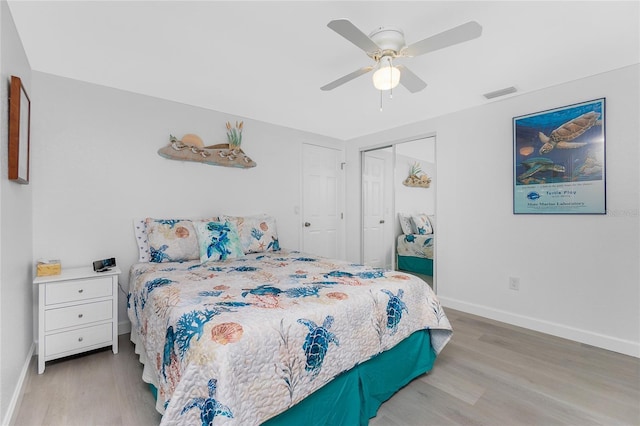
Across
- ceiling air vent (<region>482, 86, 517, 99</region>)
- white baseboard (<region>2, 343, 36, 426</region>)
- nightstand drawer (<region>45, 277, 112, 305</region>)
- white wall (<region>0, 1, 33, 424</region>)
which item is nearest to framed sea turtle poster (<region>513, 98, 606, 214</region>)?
ceiling air vent (<region>482, 86, 517, 99</region>)

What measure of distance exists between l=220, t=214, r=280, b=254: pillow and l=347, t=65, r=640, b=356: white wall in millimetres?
2023

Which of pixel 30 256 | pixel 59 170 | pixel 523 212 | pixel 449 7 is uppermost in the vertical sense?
pixel 449 7

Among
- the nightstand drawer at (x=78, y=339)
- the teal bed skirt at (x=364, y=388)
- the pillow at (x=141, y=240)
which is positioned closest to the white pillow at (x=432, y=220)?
the teal bed skirt at (x=364, y=388)

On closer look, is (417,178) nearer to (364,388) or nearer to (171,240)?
(364,388)

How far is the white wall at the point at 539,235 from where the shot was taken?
92.7 inches

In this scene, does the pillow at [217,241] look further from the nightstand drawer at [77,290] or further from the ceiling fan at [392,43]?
the ceiling fan at [392,43]

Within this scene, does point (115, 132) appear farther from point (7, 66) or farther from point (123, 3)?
point (123, 3)

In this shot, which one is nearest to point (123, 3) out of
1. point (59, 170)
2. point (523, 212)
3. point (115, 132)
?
point (115, 132)

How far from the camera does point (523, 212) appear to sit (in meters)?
2.87

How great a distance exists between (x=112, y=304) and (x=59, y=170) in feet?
4.03

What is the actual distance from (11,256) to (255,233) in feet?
6.06

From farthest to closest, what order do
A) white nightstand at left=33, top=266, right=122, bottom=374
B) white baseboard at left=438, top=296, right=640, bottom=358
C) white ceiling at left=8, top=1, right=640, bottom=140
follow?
white baseboard at left=438, top=296, right=640, bottom=358, white nightstand at left=33, top=266, right=122, bottom=374, white ceiling at left=8, top=1, right=640, bottom=140

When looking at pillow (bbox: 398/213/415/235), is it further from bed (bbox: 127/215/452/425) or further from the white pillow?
bed (bbox: 127/215/452/425)

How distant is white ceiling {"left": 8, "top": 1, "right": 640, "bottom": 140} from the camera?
167cm
